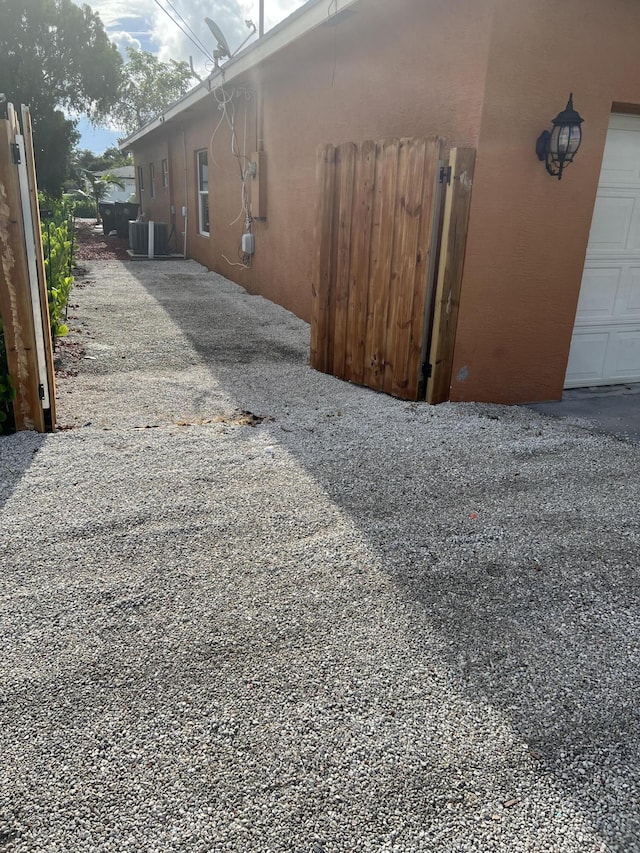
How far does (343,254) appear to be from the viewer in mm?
5488

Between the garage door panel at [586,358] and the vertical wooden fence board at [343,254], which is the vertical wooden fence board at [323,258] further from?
the garage door panel at [586,358]

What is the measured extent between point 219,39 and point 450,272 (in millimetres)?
6744

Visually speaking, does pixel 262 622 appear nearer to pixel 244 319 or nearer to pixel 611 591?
Result: pixel 611 591

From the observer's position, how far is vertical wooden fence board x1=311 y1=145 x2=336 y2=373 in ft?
17.8

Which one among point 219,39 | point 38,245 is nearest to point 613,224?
point 38,245

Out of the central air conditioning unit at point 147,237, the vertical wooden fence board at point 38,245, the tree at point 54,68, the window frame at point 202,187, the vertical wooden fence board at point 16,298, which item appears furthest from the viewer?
the tree at point 54,68

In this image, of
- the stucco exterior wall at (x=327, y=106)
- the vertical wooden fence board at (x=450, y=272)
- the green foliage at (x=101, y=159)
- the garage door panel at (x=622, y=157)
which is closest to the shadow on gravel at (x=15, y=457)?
the vertical wooden fence board at (x=450, y=272)

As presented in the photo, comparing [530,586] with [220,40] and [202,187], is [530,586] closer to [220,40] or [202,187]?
[220,40]

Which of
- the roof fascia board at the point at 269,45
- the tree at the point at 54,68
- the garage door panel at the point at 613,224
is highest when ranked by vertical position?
the tree at the point at 54,68

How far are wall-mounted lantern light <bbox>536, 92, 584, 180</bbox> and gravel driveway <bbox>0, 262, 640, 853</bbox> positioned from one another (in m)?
1.93

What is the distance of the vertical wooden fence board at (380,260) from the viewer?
482 cm

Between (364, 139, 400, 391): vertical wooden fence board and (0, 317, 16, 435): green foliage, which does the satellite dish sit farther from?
(0, 317, 16, 435): green foliage

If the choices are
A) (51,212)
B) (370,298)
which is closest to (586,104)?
(370,298)

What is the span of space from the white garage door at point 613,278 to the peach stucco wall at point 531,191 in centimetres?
39
